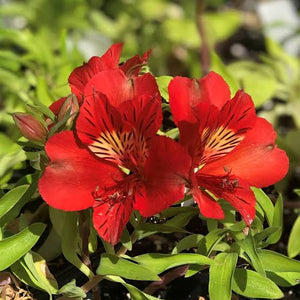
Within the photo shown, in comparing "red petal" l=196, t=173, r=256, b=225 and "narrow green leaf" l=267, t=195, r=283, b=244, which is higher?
"red petal" l=196, t=173, r=256, b=225

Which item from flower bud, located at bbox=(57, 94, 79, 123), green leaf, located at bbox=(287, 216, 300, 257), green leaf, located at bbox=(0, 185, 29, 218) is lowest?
green leaf, located at bbox=(287, 216, 300, 257)

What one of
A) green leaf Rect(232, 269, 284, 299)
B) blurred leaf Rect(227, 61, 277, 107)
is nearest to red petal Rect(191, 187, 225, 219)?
green leaf Rect(232, 269, 284, 299)

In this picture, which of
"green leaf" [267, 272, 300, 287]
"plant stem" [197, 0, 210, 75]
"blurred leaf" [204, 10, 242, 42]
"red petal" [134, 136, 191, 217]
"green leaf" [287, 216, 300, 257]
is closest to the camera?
"red petal" [134, 136, 191, 217]

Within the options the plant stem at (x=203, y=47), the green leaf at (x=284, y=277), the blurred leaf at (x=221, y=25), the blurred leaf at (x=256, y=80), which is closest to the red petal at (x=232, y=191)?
the green leaf at (x=284, y=277)

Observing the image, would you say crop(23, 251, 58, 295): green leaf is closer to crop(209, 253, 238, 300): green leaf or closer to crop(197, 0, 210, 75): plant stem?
crop(209, 253, 238, 300): green leaf

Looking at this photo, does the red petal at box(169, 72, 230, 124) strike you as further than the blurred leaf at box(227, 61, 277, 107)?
No

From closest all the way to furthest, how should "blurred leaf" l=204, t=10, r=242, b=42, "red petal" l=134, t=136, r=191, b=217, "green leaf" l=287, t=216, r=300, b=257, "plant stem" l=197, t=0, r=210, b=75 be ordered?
"red petal" l=134, t=136, r=191, b=217, "green leaf" l=287, t=216, r=300, b=257, "plant stem" l=197, t=0, r=210, b=75, "blurred leaf" l=204, t=10, r=242, b=42

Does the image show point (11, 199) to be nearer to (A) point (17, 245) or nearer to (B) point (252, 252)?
(A) point (17, 245)
